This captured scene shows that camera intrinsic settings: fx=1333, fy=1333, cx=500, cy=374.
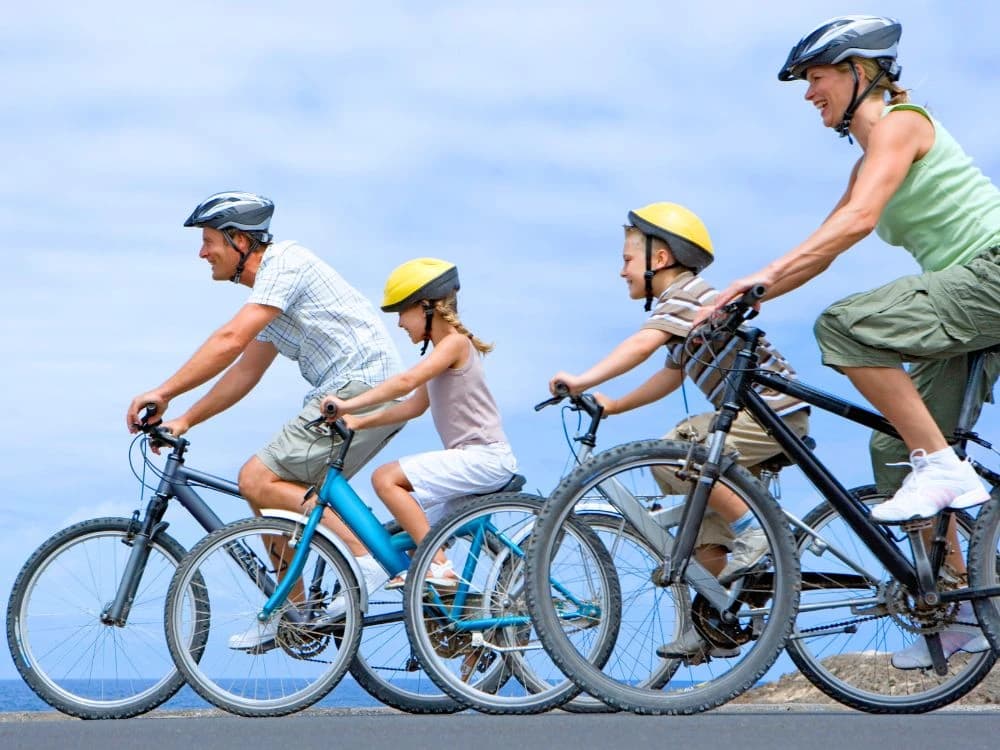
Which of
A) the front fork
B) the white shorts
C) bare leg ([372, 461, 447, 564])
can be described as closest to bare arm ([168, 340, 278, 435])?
the front fork

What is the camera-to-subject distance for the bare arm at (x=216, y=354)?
6.52m

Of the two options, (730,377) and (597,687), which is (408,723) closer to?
(597,687)

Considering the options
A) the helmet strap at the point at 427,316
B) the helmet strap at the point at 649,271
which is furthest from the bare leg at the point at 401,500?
the helmet strap at the point at 649,271

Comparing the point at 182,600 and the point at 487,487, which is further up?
the point at 487,487

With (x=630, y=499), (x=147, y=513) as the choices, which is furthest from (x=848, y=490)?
(x=147, y=513)

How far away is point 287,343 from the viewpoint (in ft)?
22.5

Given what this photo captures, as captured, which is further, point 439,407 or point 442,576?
point 439,407

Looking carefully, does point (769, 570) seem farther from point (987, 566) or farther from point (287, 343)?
point (287, 343)

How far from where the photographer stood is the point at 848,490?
542 centimetres

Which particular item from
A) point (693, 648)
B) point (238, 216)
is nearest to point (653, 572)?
point (693, 648)

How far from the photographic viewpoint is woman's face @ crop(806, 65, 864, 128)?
533cm

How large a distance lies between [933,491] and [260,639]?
10.5ft

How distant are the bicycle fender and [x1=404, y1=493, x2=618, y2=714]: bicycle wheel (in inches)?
16.4

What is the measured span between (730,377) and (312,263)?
98.4 inches
